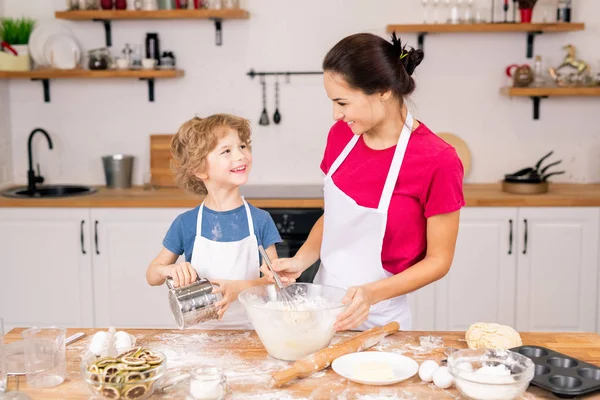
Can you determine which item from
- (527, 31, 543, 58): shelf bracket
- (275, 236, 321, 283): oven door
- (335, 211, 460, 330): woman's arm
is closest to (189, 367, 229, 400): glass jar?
(335, 211, 460, 330): woman's arm

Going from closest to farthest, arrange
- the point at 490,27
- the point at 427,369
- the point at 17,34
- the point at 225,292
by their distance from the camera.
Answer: the point at 427,369 < the point at 225,292 < the point at 490,27 < the point at 17,34

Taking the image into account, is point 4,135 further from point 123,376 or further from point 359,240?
point 123,376

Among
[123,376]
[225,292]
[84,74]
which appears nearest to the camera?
[123,376]

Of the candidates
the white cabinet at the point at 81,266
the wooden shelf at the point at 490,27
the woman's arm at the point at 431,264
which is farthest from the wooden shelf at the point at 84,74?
the woman's arm at the point at 431,264

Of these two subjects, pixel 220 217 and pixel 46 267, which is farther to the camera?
pixel 46 267

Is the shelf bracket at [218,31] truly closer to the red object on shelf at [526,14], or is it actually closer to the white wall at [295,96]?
the white wall at [295,96]

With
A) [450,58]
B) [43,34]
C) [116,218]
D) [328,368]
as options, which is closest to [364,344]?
[328,368]

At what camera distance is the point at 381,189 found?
2.01 m

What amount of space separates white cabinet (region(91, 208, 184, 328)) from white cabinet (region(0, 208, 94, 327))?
0.20 feet

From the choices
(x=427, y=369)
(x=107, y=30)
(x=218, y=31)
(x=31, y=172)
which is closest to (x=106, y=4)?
(x=107, y=30)

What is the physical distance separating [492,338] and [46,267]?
2.61 m

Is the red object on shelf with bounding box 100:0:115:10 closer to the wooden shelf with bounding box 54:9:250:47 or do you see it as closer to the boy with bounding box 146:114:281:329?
the wooden shelf with bounding box 54:9:250:47

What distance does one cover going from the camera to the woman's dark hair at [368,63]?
1845 mm

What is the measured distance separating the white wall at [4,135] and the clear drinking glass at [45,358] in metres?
2.78
